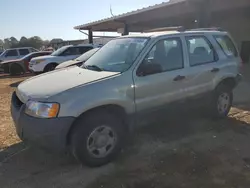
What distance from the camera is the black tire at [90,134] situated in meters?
3.69

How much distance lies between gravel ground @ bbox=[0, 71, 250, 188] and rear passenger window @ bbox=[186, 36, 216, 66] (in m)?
1.30

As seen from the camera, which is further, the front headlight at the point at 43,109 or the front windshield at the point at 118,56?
the front windshield at the point at 118,56

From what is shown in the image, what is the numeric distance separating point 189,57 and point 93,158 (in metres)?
2.36

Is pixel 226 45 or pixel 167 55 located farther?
pixel 226 45

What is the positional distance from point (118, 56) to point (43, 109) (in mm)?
1566

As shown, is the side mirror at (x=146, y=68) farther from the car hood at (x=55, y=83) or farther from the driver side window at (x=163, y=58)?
the car hood at (x=55, y=83)

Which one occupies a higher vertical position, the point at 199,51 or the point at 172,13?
the point at 172,13

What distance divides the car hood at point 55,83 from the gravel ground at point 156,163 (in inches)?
39.5

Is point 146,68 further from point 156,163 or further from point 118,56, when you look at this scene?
point 156,163

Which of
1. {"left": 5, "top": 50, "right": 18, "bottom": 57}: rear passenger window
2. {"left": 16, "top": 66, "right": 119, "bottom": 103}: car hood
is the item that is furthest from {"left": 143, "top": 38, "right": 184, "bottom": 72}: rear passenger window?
{"left": 5, "top": 50, "right": 18, "bottom": 57}: rear passenger window

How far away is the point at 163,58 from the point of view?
4582 millimetres

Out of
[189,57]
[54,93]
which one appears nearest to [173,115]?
[189,57]

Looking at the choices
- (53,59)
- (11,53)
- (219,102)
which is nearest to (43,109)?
(219,102)

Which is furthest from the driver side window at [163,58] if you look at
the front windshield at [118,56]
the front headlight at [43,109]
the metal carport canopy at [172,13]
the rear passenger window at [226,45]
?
the metal carport canopy at [172,13]
